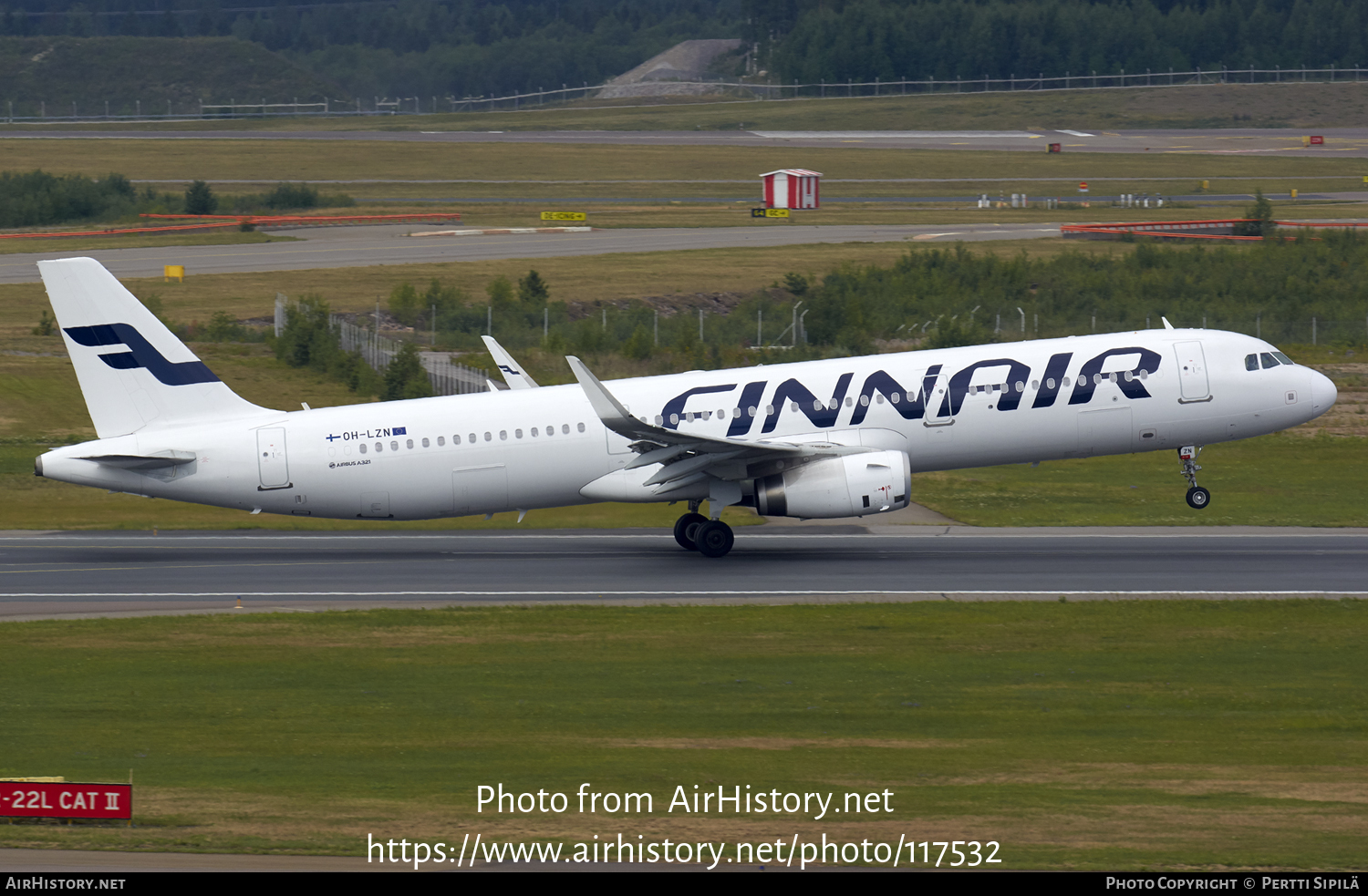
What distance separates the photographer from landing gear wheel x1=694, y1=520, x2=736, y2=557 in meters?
38.4

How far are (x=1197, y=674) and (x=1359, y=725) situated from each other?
3.56 meters

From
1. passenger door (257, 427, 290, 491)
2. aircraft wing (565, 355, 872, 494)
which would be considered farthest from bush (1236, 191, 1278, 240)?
passenger door (257, 427, 290, 491)

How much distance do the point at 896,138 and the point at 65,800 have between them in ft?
520

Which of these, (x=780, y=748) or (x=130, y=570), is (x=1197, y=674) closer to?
(x=780, y=748)

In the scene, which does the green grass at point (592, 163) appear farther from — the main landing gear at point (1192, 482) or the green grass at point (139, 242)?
the main landing gear at point (1192, 482)

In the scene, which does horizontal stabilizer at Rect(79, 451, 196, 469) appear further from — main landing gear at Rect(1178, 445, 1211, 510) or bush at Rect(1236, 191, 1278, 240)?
bush at Rect(1236, 191, 1278, 240)

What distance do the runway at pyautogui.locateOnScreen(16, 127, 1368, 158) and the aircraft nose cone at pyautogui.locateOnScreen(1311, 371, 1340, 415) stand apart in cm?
11875

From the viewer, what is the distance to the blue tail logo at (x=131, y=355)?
3706 cm

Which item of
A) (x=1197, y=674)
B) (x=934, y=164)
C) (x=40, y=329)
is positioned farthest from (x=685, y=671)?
(x=934, y=164)

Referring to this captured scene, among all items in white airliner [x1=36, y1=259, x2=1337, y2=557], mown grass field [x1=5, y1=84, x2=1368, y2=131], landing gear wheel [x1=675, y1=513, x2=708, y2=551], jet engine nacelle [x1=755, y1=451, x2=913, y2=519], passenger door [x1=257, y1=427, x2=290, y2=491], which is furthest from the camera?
mown grass field [x1=5, y1=84, x2=1368, y2=131]

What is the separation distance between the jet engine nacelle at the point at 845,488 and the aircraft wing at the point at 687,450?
446 mm

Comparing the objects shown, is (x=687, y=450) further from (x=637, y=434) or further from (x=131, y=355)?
(x=131, y=355)

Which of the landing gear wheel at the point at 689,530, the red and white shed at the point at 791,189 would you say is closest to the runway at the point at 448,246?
the red and white shed at the point at 791,189

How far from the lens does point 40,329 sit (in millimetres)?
71812
